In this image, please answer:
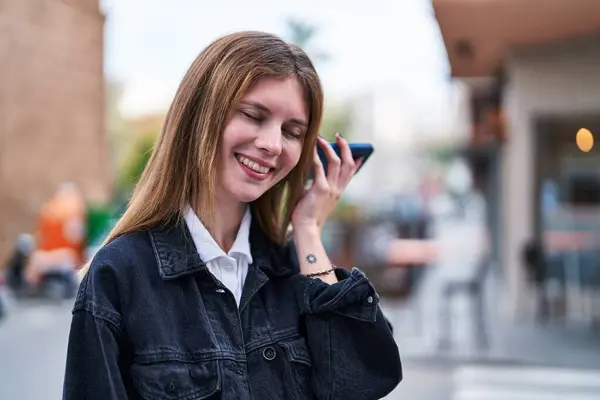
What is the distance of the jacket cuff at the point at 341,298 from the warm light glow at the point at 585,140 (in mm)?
5203

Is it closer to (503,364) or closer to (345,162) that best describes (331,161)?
(345,162)

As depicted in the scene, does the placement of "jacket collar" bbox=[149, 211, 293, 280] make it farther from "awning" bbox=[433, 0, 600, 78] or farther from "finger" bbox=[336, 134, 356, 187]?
"awning" bbox=[433, 0, 600, 78]

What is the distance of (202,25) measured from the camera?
3.18m

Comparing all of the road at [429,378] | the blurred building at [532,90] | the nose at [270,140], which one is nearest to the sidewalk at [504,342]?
the road at [429,378]

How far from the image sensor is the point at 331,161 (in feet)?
5.46

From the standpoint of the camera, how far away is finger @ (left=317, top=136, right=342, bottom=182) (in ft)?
5.43

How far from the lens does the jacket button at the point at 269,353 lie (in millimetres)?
1441

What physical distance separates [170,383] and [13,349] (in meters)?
6.28

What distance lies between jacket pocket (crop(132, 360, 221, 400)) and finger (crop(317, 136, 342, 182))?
21.0 inches

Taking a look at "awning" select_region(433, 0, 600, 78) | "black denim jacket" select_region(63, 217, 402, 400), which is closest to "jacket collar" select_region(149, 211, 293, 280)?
"black denim jacket" select_region(63, 217, 402, 400)

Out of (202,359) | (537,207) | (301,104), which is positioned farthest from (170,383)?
(537,207)

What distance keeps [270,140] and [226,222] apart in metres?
0.23

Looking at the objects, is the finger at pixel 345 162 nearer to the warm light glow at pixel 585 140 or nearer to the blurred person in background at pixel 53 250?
the blurred person in background at pixel 53 250

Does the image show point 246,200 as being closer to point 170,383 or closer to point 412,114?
point 170,383
